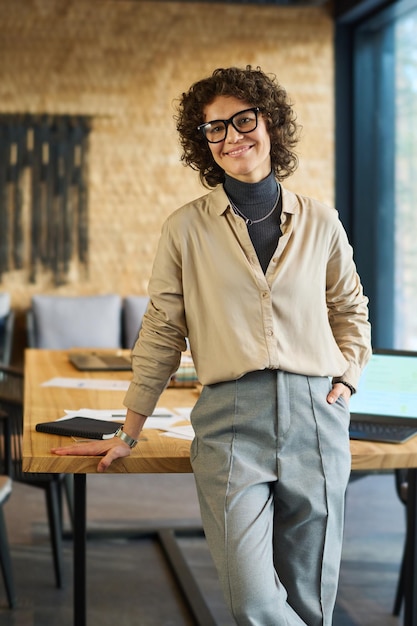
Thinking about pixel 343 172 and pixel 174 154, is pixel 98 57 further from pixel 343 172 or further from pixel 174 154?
pixel 343 172

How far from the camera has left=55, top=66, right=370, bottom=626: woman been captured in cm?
195

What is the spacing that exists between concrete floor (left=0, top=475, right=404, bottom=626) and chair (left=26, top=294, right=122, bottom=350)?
5.21 feet

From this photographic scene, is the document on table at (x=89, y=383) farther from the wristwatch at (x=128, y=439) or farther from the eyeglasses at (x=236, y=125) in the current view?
the eyeglasses at (x=236, y=125)

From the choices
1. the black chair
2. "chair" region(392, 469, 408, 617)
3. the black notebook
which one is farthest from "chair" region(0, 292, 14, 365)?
the black notebook

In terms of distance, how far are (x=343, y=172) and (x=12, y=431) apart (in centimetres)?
458

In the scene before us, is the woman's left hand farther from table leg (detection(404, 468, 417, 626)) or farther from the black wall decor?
the black wall decor

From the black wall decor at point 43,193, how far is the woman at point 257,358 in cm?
493

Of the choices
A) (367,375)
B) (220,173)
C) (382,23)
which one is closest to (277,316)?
(220,173)

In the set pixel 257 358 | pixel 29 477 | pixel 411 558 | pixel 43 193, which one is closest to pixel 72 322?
pixel 43 193

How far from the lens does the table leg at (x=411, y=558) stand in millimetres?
2521

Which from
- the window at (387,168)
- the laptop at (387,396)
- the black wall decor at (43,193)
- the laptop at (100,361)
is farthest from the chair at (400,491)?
the black wall decor at (43,193)

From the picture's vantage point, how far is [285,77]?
7316 mm

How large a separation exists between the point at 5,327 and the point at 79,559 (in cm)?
424

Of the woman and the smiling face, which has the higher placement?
the smiling face
